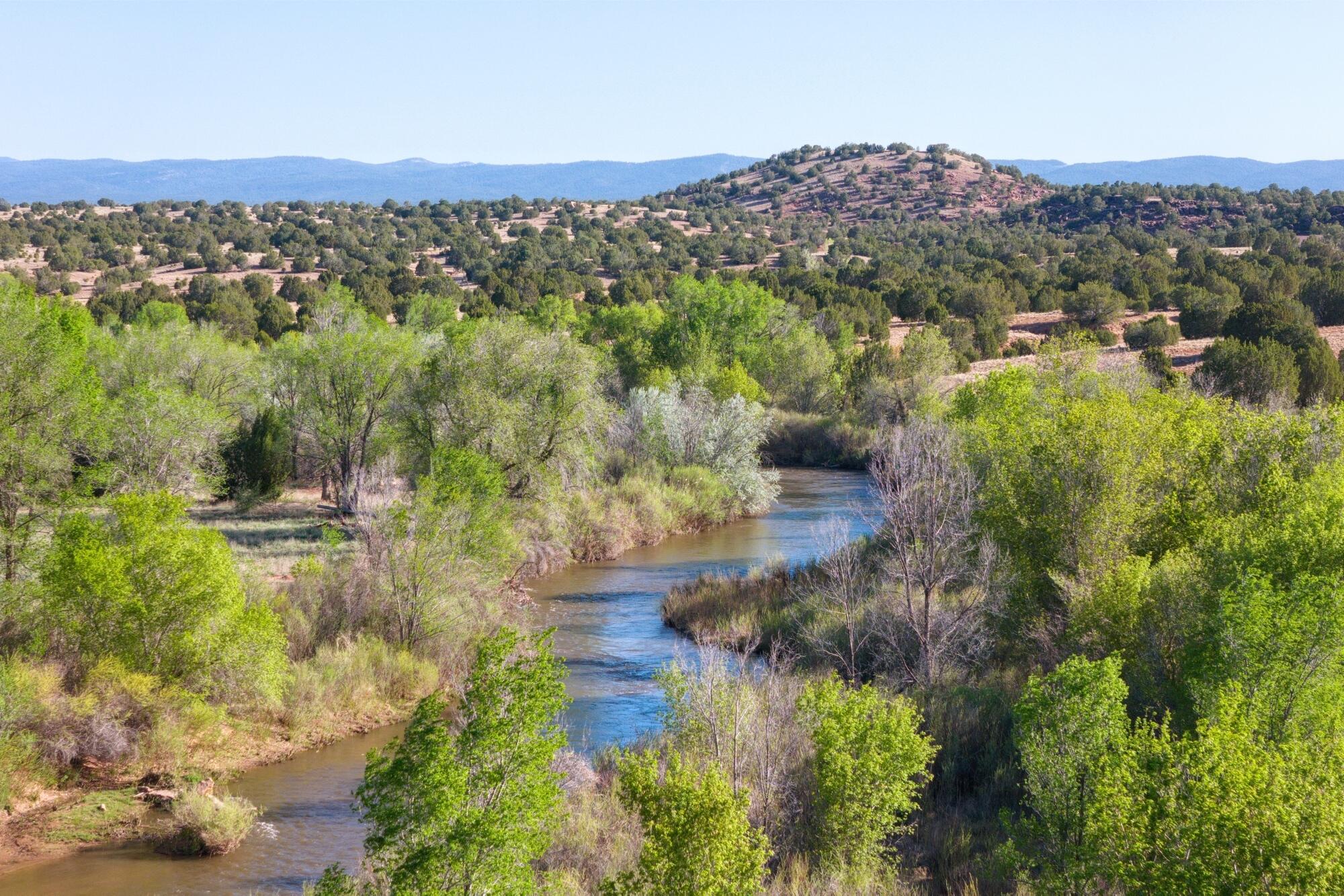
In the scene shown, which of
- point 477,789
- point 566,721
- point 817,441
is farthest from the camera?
point 817,441

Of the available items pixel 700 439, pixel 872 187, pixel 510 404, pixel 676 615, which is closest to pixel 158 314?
pixel 700 439

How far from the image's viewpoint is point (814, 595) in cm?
2881

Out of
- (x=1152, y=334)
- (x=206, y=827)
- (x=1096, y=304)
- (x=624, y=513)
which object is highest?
(x=1096, y=304)

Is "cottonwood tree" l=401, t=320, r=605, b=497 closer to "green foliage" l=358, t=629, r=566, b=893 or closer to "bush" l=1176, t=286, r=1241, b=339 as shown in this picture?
"green foliage" l=358, t=629, r=566, b=893

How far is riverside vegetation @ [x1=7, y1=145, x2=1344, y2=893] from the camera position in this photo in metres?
11.5

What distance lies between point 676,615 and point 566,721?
8.86m

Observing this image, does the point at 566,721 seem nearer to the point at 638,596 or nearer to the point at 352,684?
the point at 352,684

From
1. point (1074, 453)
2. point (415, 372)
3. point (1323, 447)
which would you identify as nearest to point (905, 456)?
point (1074, 453)

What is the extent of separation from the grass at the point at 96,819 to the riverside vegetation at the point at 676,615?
0.07 metres

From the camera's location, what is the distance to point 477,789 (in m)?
11.3

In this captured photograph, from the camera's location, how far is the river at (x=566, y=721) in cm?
1811

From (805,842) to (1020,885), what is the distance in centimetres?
318

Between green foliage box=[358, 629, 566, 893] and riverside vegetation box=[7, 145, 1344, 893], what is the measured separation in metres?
0.04

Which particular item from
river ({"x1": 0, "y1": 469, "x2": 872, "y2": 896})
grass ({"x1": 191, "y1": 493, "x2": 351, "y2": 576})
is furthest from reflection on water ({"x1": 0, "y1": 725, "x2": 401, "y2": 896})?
grass ({"x1": 191, "y1": 493, "x2": 351, "y2": 576})
